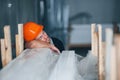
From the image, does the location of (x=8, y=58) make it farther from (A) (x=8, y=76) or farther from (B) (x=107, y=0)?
(B) (x=107, y=0)

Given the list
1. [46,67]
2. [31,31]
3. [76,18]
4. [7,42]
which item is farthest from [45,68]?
[76,18]

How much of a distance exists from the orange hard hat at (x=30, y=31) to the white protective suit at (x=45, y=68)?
13.3 inches

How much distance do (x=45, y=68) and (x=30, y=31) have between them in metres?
0.63

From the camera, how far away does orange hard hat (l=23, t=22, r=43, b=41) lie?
201cm

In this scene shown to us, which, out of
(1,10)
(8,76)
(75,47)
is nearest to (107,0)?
(75,47)

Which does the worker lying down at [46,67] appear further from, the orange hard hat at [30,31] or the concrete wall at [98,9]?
the concrete wall at [98,9]

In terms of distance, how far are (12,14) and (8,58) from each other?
1.20m

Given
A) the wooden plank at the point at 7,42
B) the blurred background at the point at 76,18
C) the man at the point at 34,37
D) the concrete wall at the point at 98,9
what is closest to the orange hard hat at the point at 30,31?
the man at the point at 34,37

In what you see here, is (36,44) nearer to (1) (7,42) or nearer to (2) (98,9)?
(1) (7,42)

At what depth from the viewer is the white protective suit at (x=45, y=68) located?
1.36 m

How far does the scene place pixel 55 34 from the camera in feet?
17.0

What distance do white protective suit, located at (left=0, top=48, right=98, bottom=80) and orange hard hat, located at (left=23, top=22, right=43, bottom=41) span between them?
339 mm

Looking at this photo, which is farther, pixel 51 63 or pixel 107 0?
pixel 107 0

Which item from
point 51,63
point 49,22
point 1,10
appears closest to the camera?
point 51,63
